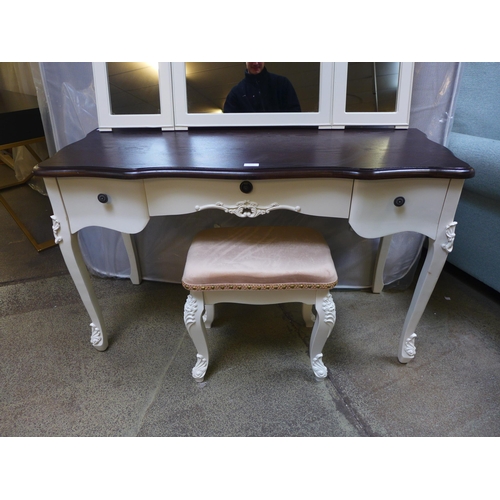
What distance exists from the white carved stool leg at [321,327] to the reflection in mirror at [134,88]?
0.86 meters

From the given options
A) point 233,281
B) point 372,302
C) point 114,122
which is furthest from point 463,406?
point 114,122

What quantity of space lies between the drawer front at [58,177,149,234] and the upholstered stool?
0.65ft

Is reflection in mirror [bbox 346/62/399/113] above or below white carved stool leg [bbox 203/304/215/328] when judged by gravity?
above

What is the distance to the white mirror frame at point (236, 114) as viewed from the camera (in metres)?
1.30

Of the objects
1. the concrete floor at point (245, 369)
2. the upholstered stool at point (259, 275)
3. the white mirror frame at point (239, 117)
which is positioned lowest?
the concrete floor at point (245, 369)

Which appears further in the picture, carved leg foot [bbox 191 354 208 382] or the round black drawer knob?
carved leg foot [bbox 191 354 208 382]

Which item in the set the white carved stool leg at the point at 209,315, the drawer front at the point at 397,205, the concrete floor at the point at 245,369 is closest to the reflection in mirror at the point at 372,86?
the drawer front at the point at 397,205

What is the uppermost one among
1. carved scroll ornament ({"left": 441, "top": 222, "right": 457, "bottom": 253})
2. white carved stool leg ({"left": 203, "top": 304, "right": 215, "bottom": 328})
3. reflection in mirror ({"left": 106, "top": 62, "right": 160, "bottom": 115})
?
reflection in mirror ({"left": 106, "top": 62, "right": 160, "bottom": 115})

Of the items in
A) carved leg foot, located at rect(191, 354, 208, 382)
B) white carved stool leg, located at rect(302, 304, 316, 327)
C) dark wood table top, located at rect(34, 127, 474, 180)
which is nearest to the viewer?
dark wood table top, located at rect(34, 127, 474, 180)

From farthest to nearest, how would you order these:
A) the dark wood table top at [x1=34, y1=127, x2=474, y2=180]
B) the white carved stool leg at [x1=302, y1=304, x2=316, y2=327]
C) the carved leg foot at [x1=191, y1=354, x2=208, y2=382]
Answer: the white carved stool leg at [x1=302, y1=304, x2=316, y2=327] → the carved leg foot at [x1=191, y1=354, x2=208, y2=382] → the dark wood table top at [x1=34, y1=127, x2=474, y2=180]

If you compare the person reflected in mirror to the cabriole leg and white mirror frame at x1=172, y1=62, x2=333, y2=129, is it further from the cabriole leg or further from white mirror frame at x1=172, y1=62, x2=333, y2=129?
the cabriole leg

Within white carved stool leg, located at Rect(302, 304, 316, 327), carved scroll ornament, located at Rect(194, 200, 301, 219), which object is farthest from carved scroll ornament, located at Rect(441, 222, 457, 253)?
white carved stool leg, located at Rect(302, 304, 316, 327)

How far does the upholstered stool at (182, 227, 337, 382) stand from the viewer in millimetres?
1056

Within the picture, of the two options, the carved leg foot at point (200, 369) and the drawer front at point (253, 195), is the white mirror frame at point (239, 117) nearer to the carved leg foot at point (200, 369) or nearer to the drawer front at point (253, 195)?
the drawer front at point (253, 195)
